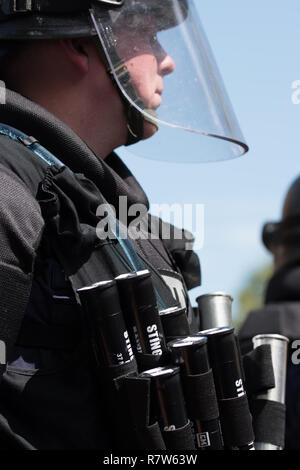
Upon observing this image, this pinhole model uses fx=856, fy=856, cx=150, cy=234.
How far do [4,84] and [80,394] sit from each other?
3.10 feet

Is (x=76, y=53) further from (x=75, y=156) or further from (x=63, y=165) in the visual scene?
(x=63, y=165)

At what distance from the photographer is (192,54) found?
2762mm

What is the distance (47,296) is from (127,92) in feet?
2.50

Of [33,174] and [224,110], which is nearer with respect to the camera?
[33,174]

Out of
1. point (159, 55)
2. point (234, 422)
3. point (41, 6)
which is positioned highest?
point (41, 6)

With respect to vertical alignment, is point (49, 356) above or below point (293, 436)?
above

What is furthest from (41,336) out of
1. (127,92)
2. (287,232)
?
(287,232)

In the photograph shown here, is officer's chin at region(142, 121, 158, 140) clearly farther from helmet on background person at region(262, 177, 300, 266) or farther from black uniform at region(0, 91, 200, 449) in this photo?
helmet on background person at region(262, 177, 300, 266)

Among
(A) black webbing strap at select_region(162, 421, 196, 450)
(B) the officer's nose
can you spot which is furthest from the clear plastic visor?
(A) black webbing strap at select_region(162, 421, 196, 450)

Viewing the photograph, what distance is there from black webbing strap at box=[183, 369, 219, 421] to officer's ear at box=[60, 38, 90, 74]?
1.04m

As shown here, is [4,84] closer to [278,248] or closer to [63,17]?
[63,17]

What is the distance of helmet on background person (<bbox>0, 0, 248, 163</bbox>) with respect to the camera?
257cm

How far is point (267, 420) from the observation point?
92.4 inches
